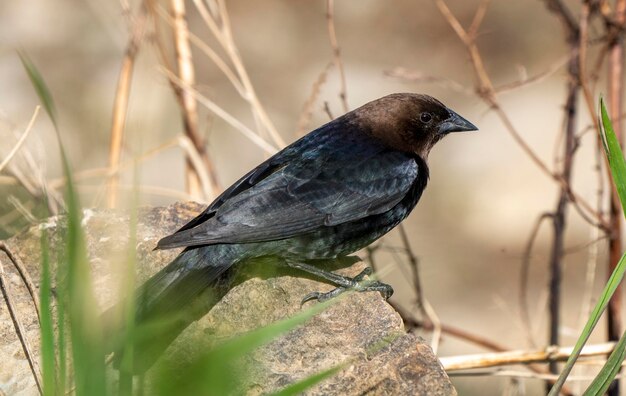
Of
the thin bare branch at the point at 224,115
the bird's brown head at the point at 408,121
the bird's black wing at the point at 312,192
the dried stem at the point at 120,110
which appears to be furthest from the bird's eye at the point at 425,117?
the dried stem at the point at 120,110

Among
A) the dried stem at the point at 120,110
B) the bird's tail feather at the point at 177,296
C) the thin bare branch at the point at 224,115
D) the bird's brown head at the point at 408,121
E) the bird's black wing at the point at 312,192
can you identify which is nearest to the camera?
the bird's tail feather at the point at 177,296

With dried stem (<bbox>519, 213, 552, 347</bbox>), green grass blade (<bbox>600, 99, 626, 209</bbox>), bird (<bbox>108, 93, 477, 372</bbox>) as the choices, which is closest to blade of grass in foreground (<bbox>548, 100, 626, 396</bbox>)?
green grass blade (<bbox>600, 99, 626, 209</bbox>)

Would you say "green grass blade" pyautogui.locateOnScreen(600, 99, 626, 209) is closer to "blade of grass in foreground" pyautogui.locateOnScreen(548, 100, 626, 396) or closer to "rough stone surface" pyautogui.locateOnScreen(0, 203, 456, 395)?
"blade of grass in foreground" pyautogui.locateOnScreen(548, 100, 626, 396)

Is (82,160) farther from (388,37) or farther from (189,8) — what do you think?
(388,37)

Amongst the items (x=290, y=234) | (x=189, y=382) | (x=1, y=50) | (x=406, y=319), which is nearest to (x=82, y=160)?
(x=1, y=50)

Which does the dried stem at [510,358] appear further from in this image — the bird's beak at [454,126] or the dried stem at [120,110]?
the dried stem at [120,110]

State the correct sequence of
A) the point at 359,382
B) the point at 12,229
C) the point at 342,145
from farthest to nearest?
the point at 12,229, the point at 342,145, the point at 359,382
